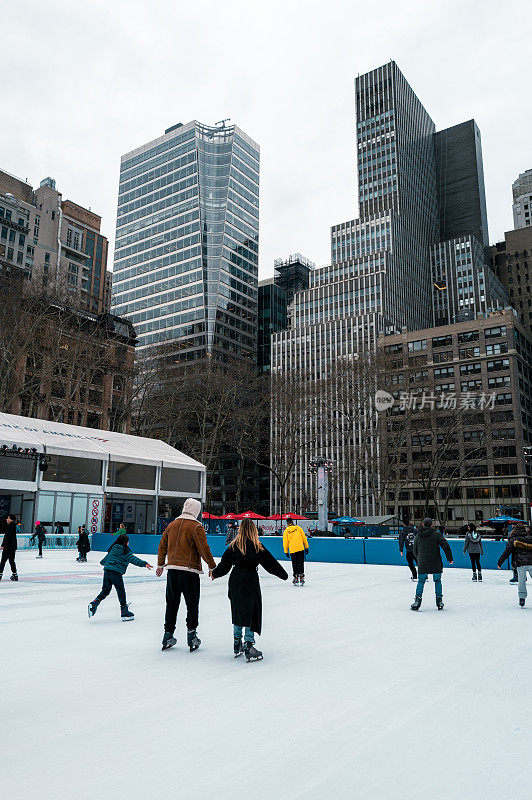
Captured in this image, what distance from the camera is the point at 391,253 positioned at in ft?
367

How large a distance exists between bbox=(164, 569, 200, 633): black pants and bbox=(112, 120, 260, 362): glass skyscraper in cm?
9720

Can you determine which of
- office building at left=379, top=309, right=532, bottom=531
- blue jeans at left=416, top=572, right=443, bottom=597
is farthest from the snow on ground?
office building at left=379, top=309, right=532, bottom=531

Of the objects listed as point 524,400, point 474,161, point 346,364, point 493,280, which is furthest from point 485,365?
point 474,161

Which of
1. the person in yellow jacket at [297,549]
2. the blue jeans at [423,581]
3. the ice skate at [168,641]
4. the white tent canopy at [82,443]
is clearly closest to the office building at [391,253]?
the white tent canopy at [82,443]

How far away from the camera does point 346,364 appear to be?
52750 mm

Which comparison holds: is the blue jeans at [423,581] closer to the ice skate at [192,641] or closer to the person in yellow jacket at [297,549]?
the person in yellow jacket at [297,549]

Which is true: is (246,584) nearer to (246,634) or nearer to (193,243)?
(246,634)

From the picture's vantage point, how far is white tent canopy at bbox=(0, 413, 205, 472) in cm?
3159

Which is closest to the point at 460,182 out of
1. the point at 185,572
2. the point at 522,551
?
the point at 522,551

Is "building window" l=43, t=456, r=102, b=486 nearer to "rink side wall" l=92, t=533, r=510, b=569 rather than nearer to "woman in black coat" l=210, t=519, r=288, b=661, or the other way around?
"rink side wall" l=92, t=533, r=510, b=569

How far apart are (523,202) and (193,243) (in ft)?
316

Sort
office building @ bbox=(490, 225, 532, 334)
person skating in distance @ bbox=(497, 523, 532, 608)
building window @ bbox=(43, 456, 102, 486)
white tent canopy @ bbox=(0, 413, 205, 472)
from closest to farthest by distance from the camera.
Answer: person skating in distance @ bbox=(497, 523, 532, 608)
white tent canopy @ bbox=(0, 413, 205, 472)
building window @ bbox=(43, 456, 102, 486)
office building @ bbox=(490, 225, 532, 334)

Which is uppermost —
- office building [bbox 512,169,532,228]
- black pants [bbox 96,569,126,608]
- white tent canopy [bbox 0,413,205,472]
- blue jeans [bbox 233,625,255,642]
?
office building [bbox 512,169,532,228]

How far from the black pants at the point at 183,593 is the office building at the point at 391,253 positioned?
79.1 meters
